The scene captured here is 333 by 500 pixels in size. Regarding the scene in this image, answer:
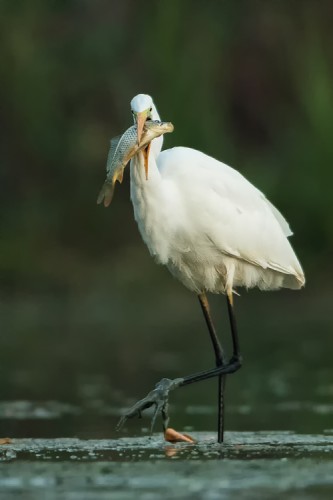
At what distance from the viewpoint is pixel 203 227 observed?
8.30 meters

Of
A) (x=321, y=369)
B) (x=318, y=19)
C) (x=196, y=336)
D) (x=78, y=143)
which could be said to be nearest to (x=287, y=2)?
(x=318, y=19)

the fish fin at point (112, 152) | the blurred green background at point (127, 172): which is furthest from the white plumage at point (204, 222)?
the blurred green background at point (127, 172)

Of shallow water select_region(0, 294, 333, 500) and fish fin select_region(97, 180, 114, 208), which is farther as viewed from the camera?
fish fin select_region(97, 180, 114, 208)

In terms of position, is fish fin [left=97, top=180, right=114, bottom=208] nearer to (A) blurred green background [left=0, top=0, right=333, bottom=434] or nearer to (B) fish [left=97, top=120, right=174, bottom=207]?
(B) fish [left=97, top=120, right=174, bottom=207]

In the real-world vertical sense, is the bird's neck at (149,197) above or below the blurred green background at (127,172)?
below

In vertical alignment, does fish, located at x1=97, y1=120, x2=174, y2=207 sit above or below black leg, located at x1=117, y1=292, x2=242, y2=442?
above

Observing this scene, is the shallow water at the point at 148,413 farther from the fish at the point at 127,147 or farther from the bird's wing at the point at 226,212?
the fish at the point at 127,147

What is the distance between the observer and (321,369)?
11.3m

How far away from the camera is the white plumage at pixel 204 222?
804cm

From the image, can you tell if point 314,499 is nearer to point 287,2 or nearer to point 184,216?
point 184,216

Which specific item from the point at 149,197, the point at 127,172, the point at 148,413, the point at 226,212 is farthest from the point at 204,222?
the point at 127,172

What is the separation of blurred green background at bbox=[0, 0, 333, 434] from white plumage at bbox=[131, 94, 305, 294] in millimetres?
2972

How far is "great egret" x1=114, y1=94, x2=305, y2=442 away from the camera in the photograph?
800 cm

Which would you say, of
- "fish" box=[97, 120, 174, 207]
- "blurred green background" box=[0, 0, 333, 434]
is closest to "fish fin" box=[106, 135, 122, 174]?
"fish" box=[97, 120, 174, 207]
